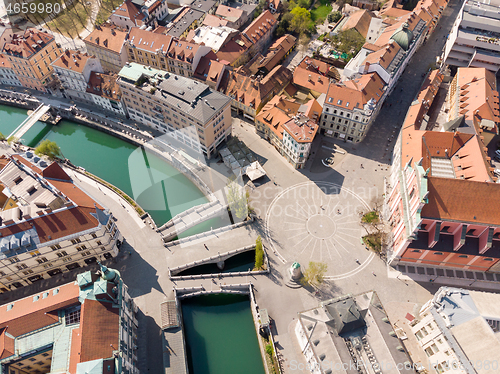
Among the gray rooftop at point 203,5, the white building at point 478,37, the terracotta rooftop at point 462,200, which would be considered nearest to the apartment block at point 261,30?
the gray rooftop at point 203,5

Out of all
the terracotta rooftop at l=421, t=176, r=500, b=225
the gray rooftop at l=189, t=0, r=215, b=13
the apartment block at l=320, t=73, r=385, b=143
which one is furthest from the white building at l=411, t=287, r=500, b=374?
the gray rooftop at l=189, t=0, r=215, b=13

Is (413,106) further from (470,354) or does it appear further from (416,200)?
(470,354)

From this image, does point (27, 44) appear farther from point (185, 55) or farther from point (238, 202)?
point (238, 202)

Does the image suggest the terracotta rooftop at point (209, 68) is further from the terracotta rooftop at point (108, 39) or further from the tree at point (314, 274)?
the tree at point (314, 274)

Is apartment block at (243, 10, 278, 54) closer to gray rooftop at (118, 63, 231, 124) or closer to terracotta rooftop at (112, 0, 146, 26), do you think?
terracotta rooftop at (112, 0, 146, 26)

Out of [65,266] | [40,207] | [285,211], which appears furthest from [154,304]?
[285,211]

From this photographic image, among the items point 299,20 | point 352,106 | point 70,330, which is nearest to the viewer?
point 70,330

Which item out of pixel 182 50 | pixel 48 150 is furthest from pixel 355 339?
pixel 182 50

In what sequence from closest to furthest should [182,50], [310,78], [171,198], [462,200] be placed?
[462,200] < [171,198] < [182,50] < [310,78]
